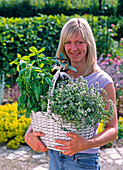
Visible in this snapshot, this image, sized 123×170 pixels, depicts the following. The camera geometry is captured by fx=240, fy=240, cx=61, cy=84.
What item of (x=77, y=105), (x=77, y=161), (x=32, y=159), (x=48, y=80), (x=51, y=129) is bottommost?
(x=32, y=159)

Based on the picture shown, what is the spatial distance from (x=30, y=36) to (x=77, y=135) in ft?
15.0

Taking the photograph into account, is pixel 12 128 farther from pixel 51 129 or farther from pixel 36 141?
pixel 51 129

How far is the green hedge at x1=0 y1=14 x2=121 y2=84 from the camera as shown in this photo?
5348 mm

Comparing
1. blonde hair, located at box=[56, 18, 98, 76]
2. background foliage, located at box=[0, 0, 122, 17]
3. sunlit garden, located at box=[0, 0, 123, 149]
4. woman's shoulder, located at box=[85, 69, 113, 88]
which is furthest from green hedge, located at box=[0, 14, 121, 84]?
woman's shoulder, located at box=[85, 69, 113, 88]

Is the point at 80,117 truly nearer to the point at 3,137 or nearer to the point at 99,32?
the point at 3,137

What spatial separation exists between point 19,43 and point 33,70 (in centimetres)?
437

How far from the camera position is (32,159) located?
3.25 metres

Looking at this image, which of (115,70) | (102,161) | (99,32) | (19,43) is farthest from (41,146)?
(99,32)

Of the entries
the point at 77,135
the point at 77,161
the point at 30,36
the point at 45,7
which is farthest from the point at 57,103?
the point at 45,7

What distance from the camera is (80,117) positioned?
4.00 feet

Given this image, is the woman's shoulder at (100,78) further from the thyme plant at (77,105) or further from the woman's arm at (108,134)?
the thyme plant at (77,105)

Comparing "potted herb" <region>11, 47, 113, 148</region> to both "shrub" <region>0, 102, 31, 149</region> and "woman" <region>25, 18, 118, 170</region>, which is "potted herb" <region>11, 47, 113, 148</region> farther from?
"shrub" <region>0, 102, 31, 149</region>

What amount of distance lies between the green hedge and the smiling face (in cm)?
382

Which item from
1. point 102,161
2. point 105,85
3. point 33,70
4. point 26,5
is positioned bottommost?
point 102,161
